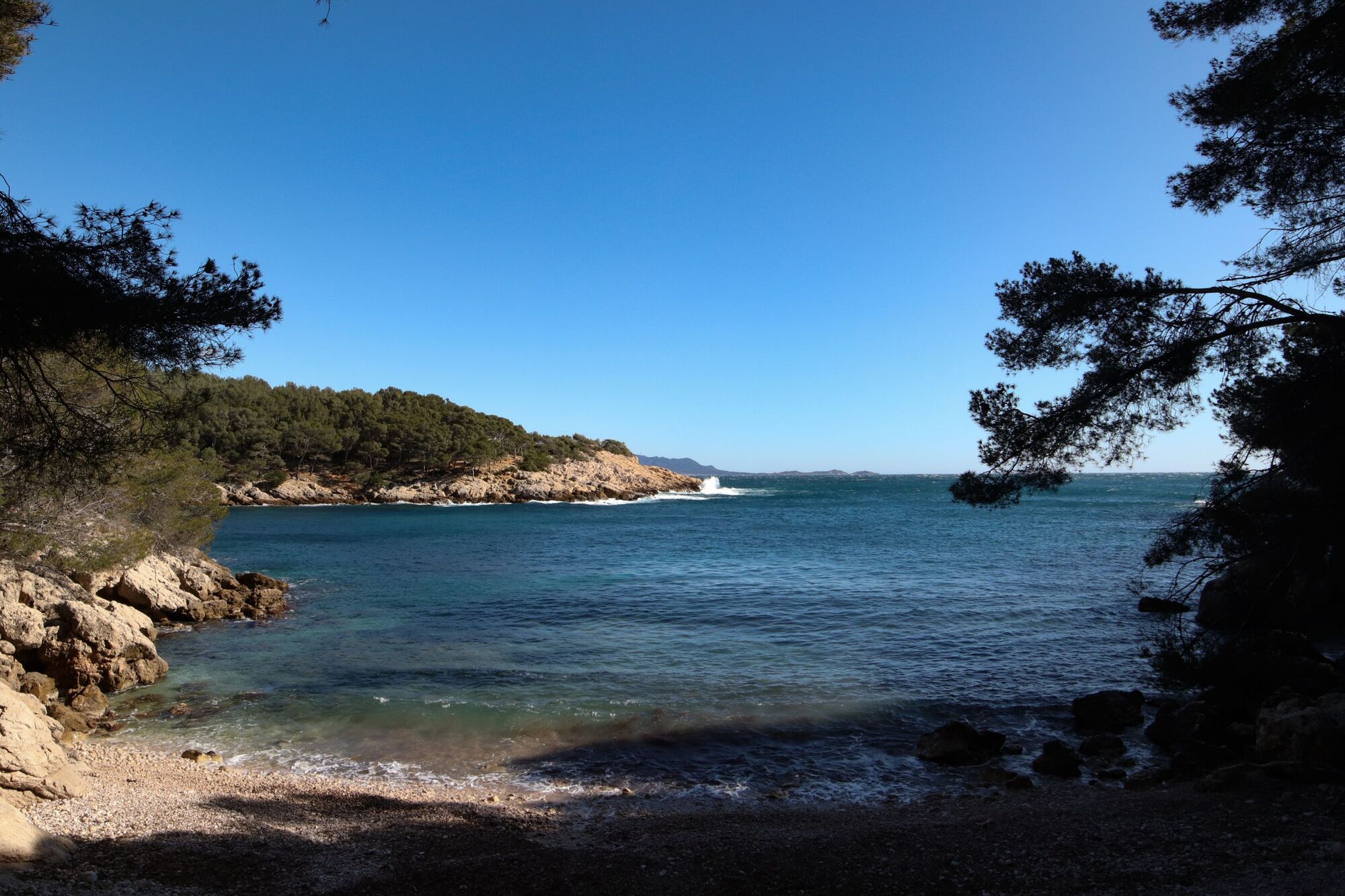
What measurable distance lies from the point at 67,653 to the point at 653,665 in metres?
10.2

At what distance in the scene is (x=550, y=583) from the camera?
26.0 meters

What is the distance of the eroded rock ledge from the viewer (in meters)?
7.31

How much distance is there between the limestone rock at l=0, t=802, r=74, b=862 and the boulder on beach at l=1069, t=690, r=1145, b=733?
12.5 m

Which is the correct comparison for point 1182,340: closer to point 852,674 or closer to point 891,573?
point 852,674

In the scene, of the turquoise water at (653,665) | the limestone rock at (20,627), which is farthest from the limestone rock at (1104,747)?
the limestone rock at (20,627)

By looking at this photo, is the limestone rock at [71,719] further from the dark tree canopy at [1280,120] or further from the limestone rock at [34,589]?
the dark tree canopy at [1280,120]

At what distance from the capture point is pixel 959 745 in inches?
390

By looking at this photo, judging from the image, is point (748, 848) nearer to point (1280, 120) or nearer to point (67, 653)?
point (1280, 120)

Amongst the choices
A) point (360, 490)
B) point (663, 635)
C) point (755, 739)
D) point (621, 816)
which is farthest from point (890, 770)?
point (360, 490)

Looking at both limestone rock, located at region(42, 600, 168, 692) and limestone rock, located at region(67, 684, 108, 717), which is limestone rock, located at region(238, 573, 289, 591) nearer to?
limestone rock, located at region(42, 600, 168, 692)

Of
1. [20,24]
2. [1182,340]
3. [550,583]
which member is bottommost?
[550,583]

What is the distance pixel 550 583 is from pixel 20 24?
21.3 m

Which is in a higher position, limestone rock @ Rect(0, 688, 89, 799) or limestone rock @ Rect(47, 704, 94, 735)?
limestone rock @ Rect(0, 688, 89, 799)

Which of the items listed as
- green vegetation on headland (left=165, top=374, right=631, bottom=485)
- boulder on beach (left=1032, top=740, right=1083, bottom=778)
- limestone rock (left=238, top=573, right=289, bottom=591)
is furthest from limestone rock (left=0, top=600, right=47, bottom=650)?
green vegetation on headland (left=165, top=374, right=631, bottom=485)
